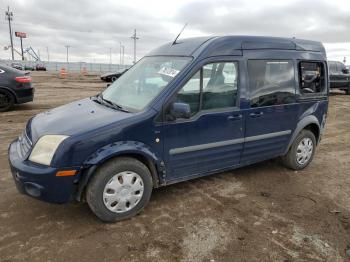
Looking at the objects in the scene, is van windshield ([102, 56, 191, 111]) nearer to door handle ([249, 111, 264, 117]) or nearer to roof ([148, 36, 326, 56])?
roof ([148, 36, 326, 56])

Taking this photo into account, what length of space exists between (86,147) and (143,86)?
1196mm

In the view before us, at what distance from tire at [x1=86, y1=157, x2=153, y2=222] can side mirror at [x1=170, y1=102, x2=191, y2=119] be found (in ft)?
2.16

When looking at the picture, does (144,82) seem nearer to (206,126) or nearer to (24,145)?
(206,126)

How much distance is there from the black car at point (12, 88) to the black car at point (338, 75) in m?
14.3

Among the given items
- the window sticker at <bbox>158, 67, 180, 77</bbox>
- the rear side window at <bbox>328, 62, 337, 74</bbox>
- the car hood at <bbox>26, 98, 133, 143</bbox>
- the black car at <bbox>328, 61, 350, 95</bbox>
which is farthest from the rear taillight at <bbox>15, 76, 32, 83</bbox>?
the rear side window at <bbox>328, 62, 337, 74</bbox>

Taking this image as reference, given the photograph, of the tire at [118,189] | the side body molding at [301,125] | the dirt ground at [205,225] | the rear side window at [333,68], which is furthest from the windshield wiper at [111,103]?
the rear side window at [333,68]

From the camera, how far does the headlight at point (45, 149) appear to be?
10.6 ft

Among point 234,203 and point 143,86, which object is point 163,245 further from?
point 143,86

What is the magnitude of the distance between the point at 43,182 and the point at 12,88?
7.72 metres

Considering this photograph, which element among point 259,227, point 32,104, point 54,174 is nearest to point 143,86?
point 54,174

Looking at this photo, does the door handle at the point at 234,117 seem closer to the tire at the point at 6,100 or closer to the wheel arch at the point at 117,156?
the wheel arch at the point at 117,156

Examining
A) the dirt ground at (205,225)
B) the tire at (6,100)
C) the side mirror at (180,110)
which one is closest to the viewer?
the dirt ground at (205,225)

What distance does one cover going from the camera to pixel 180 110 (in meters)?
3.56

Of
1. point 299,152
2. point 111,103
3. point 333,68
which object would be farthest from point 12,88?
point 333,68
